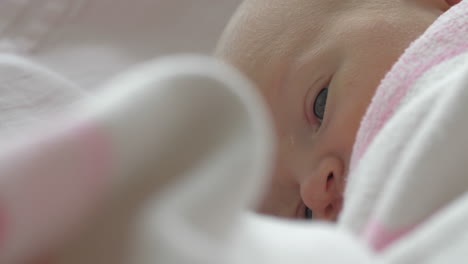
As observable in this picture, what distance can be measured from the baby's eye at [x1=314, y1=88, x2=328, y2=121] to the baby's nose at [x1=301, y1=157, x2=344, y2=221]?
0.19ft

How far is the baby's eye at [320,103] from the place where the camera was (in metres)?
0.78

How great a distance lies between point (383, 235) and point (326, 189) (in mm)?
391

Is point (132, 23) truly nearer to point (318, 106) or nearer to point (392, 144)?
point (318, 106)

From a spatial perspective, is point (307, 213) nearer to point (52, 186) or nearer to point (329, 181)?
point (329, 181)

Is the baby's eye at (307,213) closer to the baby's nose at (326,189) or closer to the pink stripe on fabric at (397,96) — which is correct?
the baby's nose at (326,189)

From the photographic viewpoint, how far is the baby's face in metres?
0.75

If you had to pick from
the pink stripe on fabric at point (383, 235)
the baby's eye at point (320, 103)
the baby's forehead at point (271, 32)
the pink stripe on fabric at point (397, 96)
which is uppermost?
the baby's forehead at point (271, 32)

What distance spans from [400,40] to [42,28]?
59cm

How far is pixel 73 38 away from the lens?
1.11 metres

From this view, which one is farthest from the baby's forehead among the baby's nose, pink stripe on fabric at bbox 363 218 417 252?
pink stripe on fabric at bbox 363 218 417 252

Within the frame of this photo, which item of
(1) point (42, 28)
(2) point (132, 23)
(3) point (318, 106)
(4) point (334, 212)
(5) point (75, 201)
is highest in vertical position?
(2) point (132, 23)

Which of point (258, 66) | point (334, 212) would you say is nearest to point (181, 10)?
point (258, 66)

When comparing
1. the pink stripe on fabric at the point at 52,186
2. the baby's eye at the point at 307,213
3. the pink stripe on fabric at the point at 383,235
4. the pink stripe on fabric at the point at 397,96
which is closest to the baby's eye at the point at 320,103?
the baby's eye at the point at 307,213

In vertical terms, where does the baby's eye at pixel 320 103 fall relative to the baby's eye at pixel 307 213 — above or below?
above
